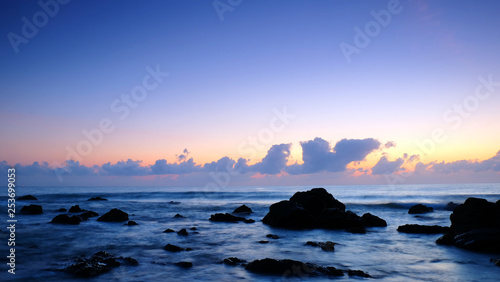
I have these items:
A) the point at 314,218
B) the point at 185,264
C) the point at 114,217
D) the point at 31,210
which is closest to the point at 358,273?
the point at 185,264

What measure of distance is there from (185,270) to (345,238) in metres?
11.6

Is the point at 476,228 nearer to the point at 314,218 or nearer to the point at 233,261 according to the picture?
the point at 314,218

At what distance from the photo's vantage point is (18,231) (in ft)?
66.6

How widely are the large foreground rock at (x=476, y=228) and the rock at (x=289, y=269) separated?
9.15 m

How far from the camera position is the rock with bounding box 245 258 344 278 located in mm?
10383

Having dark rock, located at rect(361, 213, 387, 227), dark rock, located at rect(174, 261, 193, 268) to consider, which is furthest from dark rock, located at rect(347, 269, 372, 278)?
dark rock, located at rect(361, 213, 387, 227)

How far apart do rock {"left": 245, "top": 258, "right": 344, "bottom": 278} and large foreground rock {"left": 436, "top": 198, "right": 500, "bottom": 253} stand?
9.15 meters

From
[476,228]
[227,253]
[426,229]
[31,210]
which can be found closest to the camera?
[227,253]

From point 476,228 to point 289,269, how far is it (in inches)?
505

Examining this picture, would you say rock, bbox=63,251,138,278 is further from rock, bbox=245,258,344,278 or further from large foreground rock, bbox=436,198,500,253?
large foreground rock, bbox=436,198,500,253

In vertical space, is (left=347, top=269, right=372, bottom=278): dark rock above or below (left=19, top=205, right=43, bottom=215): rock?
above

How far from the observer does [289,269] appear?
10.5m

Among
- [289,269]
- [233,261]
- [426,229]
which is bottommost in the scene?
[426,229]

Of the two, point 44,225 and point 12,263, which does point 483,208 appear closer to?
point 12,263
